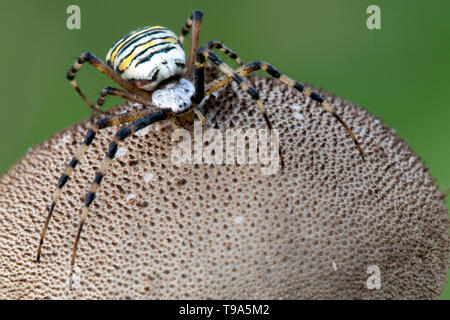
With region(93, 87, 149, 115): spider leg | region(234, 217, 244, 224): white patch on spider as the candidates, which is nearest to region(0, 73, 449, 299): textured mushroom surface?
region(234, 217, 244, 224): white patch on spider

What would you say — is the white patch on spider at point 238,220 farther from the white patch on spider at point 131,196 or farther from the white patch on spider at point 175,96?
the white patch on spider at point 175,96

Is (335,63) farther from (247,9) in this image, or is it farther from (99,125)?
(99,125)

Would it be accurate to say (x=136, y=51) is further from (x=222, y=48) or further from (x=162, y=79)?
(x=222, y=48)

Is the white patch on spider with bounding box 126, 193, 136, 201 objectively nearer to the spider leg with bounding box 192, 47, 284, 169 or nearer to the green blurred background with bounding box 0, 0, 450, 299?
the spider leg with bounding box 192, 47, 284, 169

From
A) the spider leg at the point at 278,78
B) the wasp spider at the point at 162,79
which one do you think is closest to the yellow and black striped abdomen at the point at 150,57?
the wasp spider at the point at 162,79

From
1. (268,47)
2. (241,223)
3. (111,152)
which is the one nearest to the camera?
(241,223)

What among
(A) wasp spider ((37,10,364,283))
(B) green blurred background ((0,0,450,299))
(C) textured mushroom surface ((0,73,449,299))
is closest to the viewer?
(C) textured mushroom surface ((0,73,449,299))

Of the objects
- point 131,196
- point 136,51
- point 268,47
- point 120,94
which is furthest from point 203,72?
point 268,47
